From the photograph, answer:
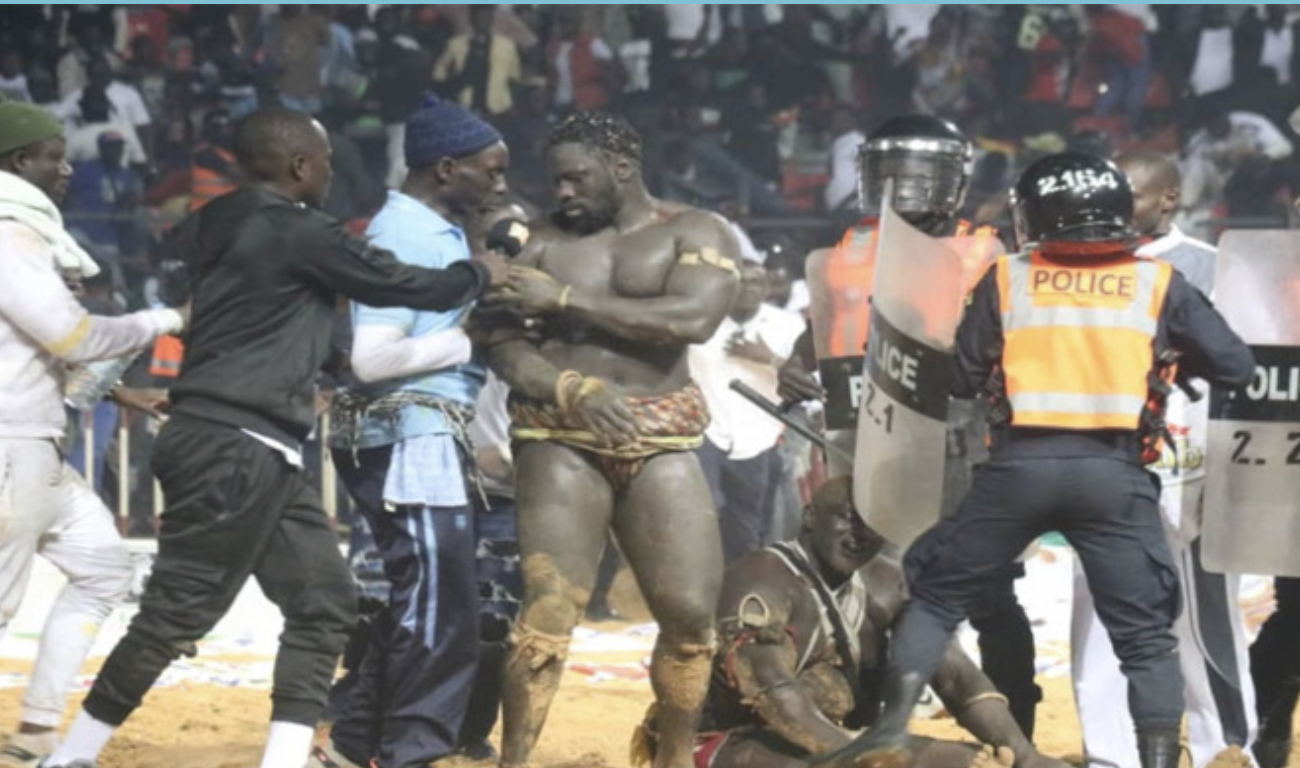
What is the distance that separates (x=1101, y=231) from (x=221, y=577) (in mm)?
2610

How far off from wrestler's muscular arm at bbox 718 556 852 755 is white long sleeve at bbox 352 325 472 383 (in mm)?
1126

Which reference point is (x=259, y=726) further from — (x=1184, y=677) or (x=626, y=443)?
(x=1184, y=677)

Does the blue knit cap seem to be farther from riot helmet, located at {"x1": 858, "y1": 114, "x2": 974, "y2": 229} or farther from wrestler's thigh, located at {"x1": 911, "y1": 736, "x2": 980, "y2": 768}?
wrestler's thigh, located at {"x1": 911, "y1": 736, "x2": 980, "y2": 768}

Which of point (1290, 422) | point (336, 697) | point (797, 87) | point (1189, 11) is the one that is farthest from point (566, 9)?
point (1290, 422)

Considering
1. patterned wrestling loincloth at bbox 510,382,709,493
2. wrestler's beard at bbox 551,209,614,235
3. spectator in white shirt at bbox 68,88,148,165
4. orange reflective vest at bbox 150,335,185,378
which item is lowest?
orange reflective vest at bbox 150,335,185,378

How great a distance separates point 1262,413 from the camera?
7.40 m

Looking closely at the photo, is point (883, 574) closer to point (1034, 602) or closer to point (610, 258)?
point (610, 258)

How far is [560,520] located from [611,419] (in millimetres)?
355

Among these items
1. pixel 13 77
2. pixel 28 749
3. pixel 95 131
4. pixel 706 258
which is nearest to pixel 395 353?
pixel 706 258

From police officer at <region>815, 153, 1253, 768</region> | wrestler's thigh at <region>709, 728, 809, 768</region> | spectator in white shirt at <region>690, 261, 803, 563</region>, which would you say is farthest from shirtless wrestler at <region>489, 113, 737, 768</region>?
spectator in white shirt at <region>690, 261, 803, 563</region>

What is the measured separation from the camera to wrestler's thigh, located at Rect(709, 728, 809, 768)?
7148 mm

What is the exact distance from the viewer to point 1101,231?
22.0ft

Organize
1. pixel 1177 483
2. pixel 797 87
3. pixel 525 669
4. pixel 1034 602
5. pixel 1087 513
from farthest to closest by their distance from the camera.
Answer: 1. pixel 797 87
2. pixel 1034 602
3. pixel 1177 483
4. pixel 525 669
5. pixel 1087 513

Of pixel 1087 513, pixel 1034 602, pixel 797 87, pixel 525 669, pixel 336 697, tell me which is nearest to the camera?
pixel 1087 513
